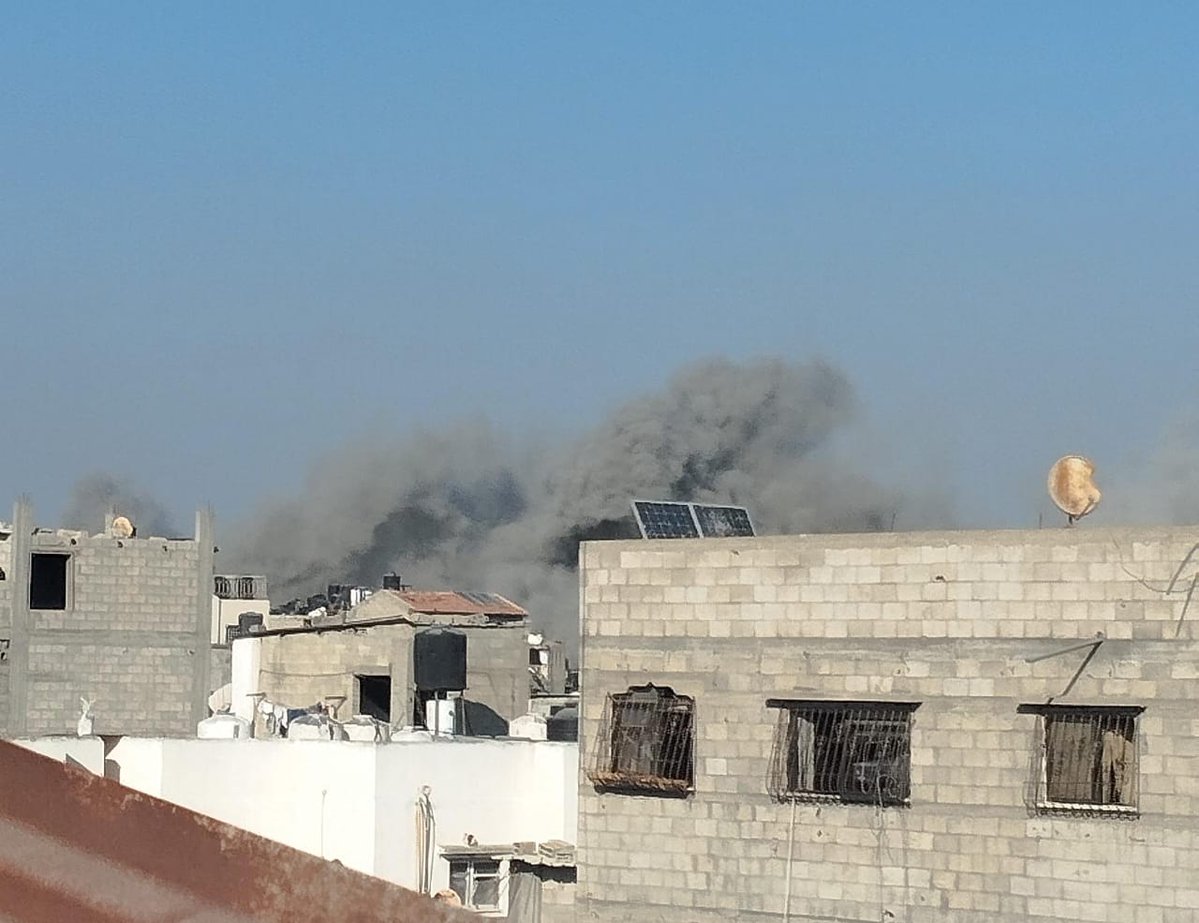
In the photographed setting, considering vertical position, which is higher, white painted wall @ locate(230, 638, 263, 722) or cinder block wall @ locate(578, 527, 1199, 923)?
cinder block wall @ locate(578, 527, 1199, 923)

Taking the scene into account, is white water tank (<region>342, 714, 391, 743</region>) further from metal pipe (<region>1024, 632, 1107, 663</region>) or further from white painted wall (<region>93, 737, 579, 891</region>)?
metal pipe (<region>1024, 632, 1107, 663</region>)

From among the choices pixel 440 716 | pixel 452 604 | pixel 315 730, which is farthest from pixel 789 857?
pixel 452 604

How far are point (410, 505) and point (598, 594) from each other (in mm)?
57574

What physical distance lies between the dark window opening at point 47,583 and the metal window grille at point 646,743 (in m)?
19.3

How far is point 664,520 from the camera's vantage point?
1759 centimetres

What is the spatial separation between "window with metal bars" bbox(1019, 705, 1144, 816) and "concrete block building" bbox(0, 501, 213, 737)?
2168 centimetres

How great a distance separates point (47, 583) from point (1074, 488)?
74.3 ft

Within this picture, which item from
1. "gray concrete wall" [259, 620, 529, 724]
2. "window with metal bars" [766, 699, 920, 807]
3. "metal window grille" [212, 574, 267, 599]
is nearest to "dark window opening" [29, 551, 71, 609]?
"gray concrete wall" [259, 620, 529, 724]

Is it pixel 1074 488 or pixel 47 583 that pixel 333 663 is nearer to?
pixel 47 583

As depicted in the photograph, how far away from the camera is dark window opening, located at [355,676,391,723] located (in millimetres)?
26906

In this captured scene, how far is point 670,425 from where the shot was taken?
7306cm

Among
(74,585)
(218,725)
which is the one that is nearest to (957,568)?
(218,725)

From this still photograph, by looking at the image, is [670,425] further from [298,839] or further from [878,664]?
[878,664]

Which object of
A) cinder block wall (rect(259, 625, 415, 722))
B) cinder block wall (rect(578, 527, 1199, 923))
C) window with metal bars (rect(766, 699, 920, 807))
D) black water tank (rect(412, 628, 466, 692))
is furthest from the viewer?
cinder block wall (rect(259, 625, 415, 722))
